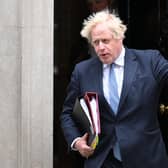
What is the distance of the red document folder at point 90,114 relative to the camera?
3457mm

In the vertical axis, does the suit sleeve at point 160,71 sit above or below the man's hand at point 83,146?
above

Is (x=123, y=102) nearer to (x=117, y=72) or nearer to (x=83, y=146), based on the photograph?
(x=117, y=72)

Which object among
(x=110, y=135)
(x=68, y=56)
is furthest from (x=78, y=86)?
(x=68, y=56)

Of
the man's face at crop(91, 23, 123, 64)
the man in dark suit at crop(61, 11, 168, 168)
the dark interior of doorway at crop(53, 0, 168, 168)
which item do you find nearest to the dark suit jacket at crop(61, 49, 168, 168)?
the man in dark suit at crop(61, 11, 168, 168)

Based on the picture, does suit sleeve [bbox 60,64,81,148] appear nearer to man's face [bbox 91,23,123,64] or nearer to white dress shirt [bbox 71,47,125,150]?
white dress shirt [bbox 71,47,125,150]

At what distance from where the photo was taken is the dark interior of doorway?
552 cm

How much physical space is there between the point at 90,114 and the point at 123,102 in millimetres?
225

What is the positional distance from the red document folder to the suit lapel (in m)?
0.17

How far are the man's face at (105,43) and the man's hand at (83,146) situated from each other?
0.52 meters

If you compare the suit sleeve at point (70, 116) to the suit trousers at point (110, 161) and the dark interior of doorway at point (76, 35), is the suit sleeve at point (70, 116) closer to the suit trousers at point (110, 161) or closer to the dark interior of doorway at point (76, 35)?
the suit trousers at point (110, 161)

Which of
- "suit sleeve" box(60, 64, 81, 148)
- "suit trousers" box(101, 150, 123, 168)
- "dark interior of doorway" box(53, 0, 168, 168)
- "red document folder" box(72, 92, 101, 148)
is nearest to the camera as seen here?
"red document folder" box(72, 92, 101, 148)

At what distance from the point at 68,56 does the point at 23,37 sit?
0.81 m

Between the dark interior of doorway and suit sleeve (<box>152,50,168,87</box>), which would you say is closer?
suit sleeve (<box>152,50,168,87</box>)

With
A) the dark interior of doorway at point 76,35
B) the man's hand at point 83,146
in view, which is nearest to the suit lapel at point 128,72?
the man's hand at point 83,146
